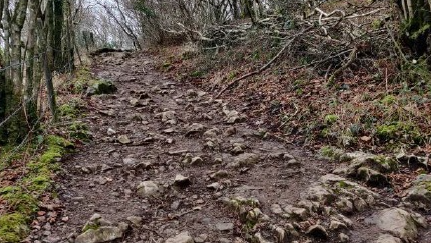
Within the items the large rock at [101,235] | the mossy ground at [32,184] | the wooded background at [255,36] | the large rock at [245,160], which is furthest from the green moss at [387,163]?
the mossy ground at [32,184]

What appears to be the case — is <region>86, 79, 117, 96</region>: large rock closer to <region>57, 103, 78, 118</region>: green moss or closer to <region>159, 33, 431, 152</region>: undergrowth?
<region>57, 103, 78, 118</region>: green moss

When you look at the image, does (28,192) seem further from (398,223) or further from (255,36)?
(255,36)

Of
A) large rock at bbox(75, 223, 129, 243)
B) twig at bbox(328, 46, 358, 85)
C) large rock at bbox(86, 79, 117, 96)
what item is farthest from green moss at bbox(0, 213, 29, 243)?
large rock at bbox(86, 79, 117, 96)

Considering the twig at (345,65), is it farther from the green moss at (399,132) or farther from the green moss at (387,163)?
the green moss at (387,163)

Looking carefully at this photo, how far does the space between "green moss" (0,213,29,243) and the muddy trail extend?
10 centimetres

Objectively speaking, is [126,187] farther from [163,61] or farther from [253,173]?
[163,61]

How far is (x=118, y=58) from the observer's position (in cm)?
1448

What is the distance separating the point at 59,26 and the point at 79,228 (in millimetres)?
9085

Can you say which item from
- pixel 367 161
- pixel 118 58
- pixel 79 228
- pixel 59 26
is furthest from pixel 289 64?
pixel 118 58

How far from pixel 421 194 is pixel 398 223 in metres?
0.52

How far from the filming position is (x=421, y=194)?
311 centimetres

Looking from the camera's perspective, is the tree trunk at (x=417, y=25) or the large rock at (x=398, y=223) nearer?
the large rock at (x=398, y=223)

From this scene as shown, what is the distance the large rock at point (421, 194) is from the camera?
3.06m

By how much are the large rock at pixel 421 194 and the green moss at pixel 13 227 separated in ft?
10.2
